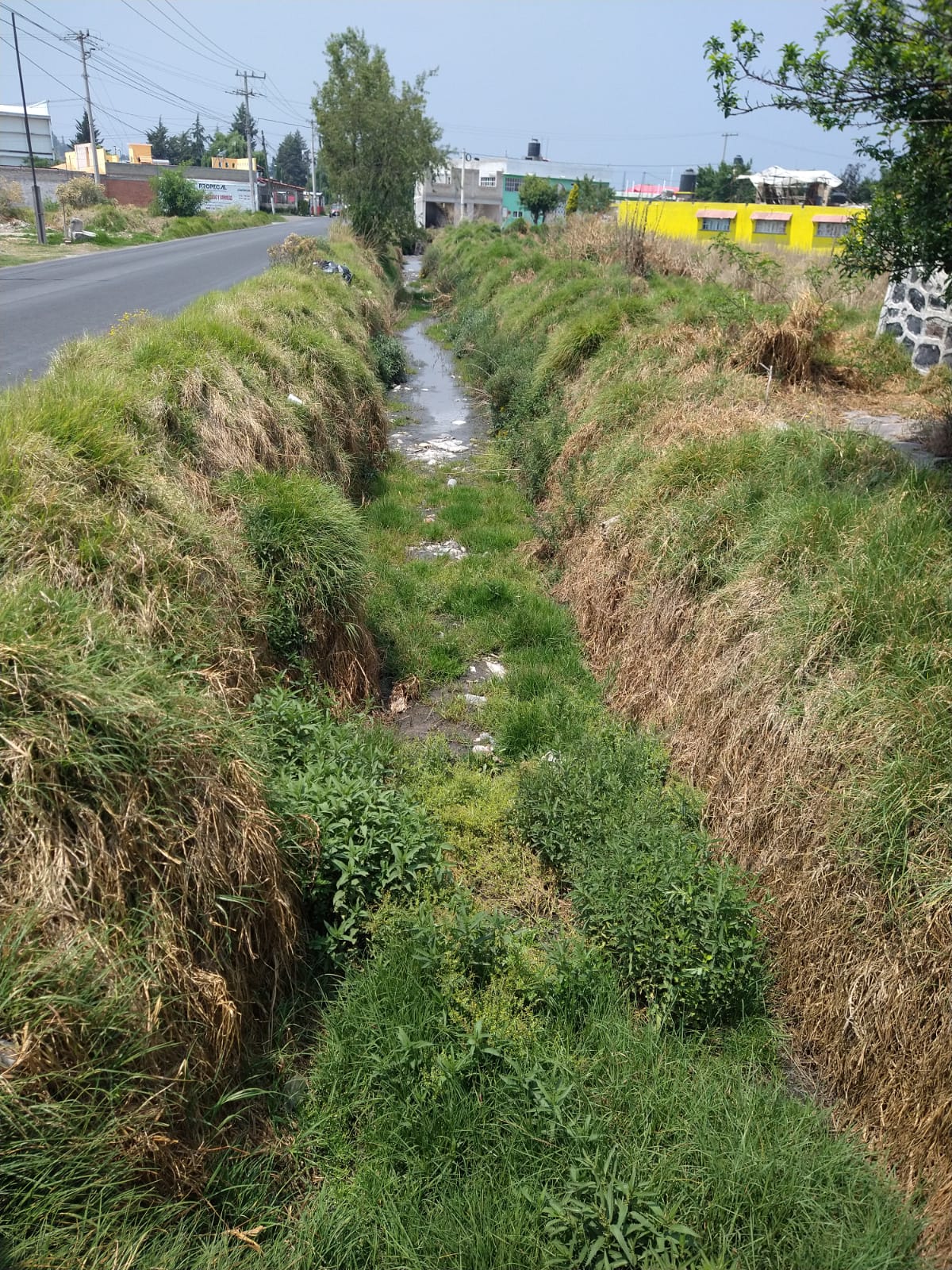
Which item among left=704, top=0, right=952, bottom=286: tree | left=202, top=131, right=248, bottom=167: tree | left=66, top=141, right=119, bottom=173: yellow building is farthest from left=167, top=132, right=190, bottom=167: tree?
left=704, top=0, right=952, bottom=286: tree

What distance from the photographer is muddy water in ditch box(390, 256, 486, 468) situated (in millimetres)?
11695

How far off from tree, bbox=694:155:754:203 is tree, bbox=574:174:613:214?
20.8 metres

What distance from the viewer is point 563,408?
937 centimetres

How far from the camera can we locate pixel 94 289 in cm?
1471

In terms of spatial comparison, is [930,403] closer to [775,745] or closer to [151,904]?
[775,745]

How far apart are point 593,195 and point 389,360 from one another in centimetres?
2559

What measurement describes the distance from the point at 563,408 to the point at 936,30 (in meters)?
5.85

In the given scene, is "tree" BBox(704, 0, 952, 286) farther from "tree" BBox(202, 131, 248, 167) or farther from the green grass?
"tree" BBox(202, 131, 248, 167)

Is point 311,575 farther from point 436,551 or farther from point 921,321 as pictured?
point 921,321

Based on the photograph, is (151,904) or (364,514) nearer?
(151,904)

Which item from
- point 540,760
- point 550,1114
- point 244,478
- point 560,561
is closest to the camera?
point 550,1114

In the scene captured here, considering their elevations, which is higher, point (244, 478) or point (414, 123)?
point (414, 123)

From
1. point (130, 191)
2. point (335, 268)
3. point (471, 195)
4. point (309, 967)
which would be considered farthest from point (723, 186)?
point (309, 967)

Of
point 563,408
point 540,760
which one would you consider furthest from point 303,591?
point 563,408
